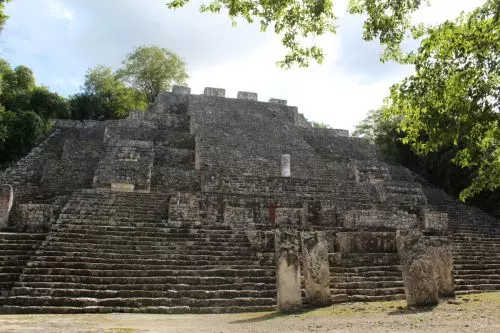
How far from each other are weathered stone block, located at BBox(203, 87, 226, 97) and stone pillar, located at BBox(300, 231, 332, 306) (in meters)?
18.8

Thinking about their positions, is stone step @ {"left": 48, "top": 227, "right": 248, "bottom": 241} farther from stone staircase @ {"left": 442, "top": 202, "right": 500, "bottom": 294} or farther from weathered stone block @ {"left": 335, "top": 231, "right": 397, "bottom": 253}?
stone staircase @ {"left": 442, "top": 202, "right": 500, "bottom": 294}

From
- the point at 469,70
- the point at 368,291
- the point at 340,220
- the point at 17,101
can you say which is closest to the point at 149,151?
the point at 340,220

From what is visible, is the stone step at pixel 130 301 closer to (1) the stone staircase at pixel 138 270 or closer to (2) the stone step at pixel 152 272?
(1) the stone staircase at pixel 138 270

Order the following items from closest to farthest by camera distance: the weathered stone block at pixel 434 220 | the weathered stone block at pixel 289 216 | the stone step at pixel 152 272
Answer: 1. the stone step at pixel 152 272
2. the weathered stone block at pixel 289 216
3. the weathered stone block at pixel 434 220

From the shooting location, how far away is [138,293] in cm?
711

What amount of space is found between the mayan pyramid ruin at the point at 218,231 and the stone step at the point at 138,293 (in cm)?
2

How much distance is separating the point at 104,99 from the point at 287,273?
76.0 feet

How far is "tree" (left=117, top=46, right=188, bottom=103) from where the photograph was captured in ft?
98.8

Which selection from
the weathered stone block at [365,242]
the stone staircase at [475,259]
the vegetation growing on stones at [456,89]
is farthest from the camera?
the weathered stone block at [365,242]

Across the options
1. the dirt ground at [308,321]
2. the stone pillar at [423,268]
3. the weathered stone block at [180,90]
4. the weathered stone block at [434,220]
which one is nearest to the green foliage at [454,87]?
the stone pillar at [423,268]

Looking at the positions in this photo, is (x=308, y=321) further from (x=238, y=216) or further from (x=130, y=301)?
(x=238, y=216)

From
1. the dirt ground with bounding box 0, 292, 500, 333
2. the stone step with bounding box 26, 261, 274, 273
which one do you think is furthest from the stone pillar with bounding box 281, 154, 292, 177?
the dirt ground with bounding box 0, 292, 500, 333

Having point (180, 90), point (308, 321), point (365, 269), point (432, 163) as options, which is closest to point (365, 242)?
point (365, 269)

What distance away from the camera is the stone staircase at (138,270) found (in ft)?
22.2
